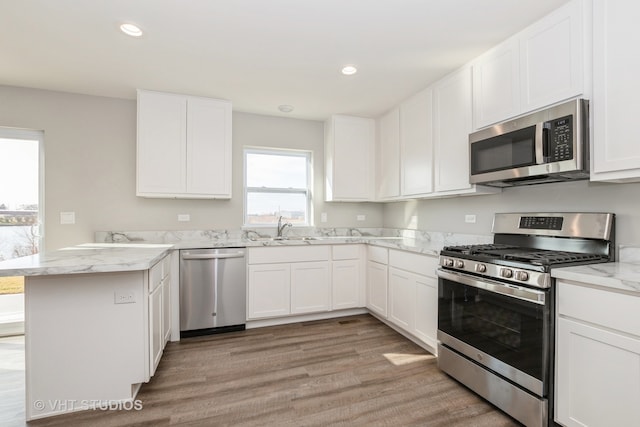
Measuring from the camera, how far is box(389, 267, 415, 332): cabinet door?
288 centimetres

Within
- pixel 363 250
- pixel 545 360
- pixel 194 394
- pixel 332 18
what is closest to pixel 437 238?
pixel 363 250

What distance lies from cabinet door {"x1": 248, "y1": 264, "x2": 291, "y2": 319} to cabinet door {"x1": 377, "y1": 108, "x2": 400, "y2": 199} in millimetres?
1535

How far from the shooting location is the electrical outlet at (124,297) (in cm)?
196

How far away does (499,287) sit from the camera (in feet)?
6.21

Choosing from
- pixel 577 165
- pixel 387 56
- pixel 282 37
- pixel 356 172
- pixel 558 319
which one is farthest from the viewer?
pixel 356 172

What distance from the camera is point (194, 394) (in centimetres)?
210

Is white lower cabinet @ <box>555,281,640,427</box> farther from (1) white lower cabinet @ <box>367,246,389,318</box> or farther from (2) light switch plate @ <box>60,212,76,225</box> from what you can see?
(2) light switch plate @ <box>60,212,76,225</box>

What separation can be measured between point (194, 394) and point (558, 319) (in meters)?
2.25

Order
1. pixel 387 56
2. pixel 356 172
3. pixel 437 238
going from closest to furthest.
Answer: pixel 387 56 → pixel 437 238 → pixel 356 172

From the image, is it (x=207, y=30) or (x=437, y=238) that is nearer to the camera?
(x=207, y=30)

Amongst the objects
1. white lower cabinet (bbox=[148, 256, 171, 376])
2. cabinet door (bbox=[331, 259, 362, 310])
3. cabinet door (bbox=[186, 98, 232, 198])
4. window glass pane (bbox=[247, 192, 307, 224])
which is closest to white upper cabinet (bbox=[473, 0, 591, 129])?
cabinet door (bbox=[331, 259, 362, 310])

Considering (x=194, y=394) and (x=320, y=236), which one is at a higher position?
(x=320, y=236)

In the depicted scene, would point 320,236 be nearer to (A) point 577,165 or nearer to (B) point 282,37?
(B) point 282,37

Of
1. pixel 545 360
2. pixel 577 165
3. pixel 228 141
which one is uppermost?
pixel 228 141
